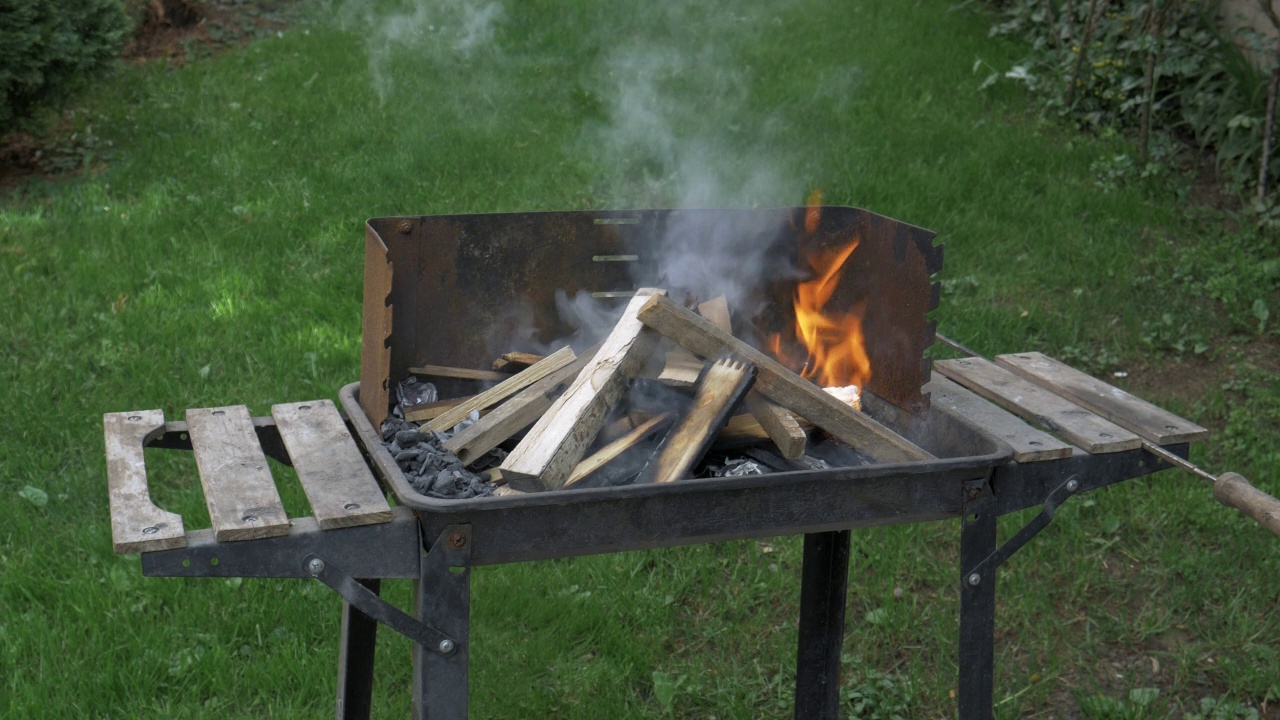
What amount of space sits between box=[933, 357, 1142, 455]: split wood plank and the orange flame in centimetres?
19

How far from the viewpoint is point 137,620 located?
316cm

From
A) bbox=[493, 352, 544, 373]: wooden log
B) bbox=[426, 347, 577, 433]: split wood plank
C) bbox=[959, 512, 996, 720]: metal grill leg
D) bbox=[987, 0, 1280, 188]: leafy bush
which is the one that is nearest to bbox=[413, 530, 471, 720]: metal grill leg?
bbox=[426, 347, 577, 433]: split wood plank

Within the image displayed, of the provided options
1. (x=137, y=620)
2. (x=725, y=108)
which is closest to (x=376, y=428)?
(x=137, y=620)

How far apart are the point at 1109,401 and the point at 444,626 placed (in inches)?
56.0

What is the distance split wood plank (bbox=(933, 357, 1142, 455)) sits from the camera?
227 cm

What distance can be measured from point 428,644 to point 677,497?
454 millimetres

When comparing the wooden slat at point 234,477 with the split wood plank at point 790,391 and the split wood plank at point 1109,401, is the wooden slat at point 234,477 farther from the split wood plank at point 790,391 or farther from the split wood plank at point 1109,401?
the split wood plank at point 1109,401

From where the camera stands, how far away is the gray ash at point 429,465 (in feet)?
6.76

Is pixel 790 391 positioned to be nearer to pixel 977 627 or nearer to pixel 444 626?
pixel 977 627

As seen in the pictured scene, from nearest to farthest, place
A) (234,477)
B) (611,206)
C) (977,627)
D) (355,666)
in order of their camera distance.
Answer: (234,477) < (977,627) < (355,666) < (611,206)

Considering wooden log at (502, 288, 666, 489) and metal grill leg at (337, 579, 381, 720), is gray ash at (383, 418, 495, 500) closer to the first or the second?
wooden log at (502, 288, 666, 489)

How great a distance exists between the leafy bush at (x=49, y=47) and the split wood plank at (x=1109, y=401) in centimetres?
479

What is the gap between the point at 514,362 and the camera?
2641 millimetres

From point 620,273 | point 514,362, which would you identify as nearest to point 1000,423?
point 620,273
